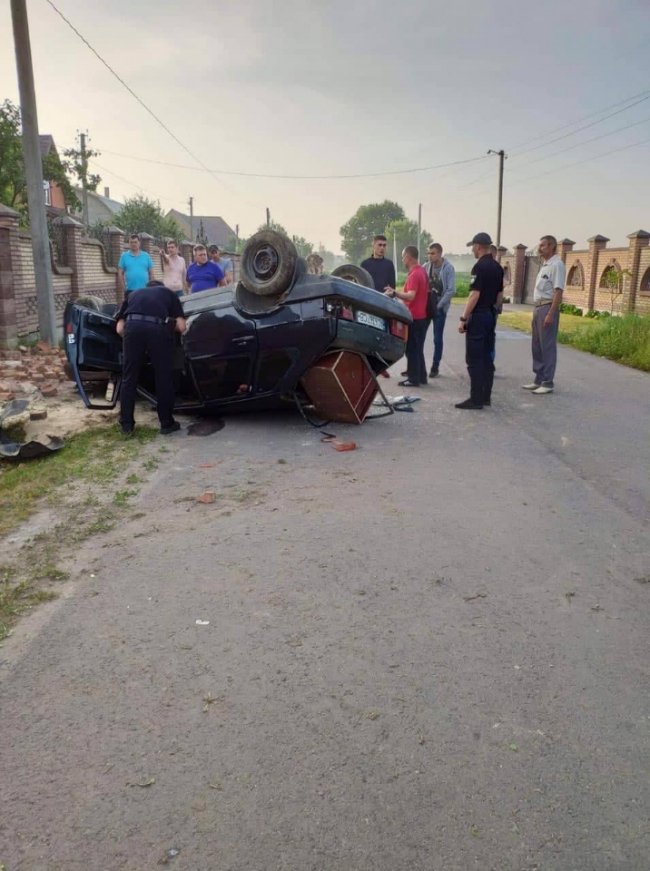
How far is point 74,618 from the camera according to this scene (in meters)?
3.23

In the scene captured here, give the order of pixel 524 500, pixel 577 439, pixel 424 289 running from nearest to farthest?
pixel 524 500 → pixel 577 439 → pixel 424 289

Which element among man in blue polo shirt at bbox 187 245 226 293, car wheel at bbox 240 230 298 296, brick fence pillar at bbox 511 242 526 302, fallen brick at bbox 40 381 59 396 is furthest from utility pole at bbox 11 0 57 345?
brick fence pillar at bbox 511 242 526 302

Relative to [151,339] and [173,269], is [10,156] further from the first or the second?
[151,339]

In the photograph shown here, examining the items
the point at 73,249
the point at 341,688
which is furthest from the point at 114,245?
the point at 341,688

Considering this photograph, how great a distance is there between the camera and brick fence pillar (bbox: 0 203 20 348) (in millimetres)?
12172

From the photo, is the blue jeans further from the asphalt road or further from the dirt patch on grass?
the asphalt road

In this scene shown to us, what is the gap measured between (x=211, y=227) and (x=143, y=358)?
104897 mm

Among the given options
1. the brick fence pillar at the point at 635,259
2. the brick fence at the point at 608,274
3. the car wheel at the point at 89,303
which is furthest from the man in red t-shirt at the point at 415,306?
the brick fence pillar at the point at 635,259

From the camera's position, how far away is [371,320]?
6.81 m

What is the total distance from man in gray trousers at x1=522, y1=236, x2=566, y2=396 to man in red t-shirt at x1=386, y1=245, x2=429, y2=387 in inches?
55.6

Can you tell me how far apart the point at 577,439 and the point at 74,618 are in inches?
203

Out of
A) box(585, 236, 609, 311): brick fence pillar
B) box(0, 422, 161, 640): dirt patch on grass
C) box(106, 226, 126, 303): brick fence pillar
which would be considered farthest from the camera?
box(585, 236, 609, 311): brick fence pillar

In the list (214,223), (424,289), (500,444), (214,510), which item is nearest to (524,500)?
(500,444)

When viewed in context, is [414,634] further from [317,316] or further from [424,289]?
[424,289]
